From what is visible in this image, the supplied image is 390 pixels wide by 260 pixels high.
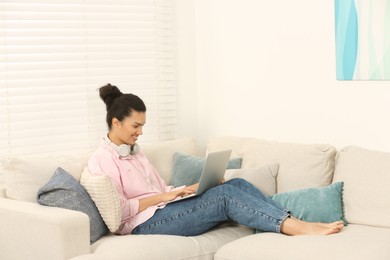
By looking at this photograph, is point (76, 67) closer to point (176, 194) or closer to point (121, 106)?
point (121, 106)

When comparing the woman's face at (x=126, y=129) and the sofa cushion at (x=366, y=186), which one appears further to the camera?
the woman's face at (x=126, y=129)

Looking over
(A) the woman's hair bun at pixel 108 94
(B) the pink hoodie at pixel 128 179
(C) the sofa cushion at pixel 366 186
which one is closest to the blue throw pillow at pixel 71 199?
(B) the pink hoodie at pixel 128 179

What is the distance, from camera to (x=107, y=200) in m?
3.86

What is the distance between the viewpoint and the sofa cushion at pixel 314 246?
11.1 ft

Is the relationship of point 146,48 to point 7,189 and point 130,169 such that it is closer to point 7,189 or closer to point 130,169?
Result: point 130,169

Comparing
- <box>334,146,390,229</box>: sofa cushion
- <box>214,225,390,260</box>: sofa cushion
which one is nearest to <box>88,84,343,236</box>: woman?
<box>214,225,390,260</box>: sofa cushion

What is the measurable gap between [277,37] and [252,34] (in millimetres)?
218

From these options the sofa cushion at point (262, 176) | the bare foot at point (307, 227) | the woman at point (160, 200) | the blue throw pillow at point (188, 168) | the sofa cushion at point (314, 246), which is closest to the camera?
the sofa cushion at point (314, 246)

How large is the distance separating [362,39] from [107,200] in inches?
65.7

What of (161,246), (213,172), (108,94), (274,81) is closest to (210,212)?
(213,172)

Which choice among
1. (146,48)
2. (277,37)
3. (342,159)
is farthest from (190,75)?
(342,159)

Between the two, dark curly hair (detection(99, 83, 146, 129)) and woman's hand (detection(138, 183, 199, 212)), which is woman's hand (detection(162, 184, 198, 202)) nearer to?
woman's hand (detection(138, 183, 199, 212))

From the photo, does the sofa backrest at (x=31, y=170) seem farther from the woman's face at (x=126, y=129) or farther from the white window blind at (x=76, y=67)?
the white window blind at (x=76, y=67)

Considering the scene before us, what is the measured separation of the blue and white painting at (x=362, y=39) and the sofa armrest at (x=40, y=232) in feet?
5.74
